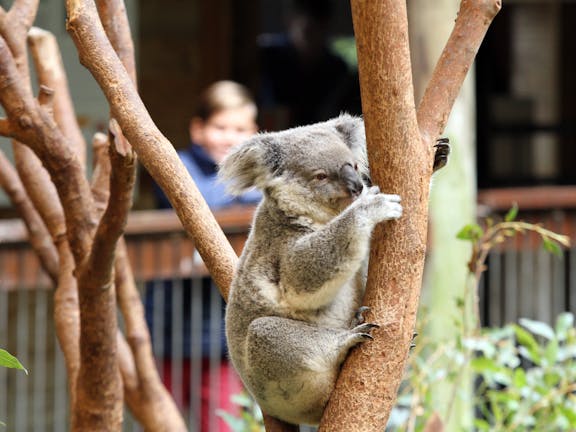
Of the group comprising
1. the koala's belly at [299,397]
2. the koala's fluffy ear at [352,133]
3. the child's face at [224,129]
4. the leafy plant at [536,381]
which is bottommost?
the leafy plant at [536,381]

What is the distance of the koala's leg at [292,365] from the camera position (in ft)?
5.56

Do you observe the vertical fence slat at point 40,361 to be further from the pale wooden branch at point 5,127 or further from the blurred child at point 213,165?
the pale wooden branch at point 5,127

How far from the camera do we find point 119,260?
2312 millimetres

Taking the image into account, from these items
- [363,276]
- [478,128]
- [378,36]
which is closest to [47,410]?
[478,128]

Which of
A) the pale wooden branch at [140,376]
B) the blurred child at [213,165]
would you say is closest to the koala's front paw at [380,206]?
the pale wooden branch at [140,376]

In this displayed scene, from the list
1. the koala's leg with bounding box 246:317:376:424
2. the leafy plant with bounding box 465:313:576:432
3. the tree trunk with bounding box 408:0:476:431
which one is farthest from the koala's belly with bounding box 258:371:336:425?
the tree trunk with bounding box 408:0:476:431

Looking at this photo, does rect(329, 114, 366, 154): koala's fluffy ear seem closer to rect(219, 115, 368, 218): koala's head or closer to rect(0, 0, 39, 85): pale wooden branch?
rect(219, 115, 368, 218): koala's head

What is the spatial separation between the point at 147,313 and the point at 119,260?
186 cm

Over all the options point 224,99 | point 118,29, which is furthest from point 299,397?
point 224,99

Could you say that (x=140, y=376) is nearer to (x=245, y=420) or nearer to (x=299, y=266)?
(x=245, y=420)

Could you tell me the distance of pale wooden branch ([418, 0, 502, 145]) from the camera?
1.52m

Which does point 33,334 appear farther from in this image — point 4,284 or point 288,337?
point 288,337

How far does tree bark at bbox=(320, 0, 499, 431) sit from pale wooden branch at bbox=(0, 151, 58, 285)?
113cm

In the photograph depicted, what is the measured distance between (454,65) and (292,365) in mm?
566
